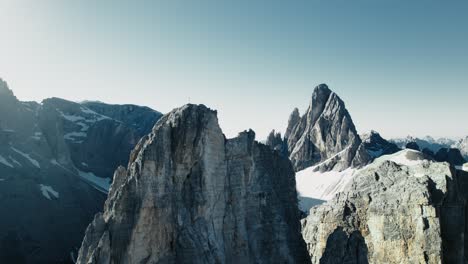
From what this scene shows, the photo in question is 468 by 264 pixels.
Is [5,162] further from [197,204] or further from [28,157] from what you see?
[197,204]

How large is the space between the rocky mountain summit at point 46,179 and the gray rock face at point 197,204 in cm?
7235

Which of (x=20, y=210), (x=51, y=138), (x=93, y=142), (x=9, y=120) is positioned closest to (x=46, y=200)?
(x=20, y=210)

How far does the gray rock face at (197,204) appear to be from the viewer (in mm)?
29781

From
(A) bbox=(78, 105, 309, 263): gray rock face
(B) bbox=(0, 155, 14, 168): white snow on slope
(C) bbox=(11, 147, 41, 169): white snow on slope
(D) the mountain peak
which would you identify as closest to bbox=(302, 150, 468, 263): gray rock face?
(A) bbox=(78, 105, 309, 263): gray rock face

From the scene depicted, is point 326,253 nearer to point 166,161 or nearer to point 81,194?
point 166,161

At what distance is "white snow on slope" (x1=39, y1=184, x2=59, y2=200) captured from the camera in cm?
11924

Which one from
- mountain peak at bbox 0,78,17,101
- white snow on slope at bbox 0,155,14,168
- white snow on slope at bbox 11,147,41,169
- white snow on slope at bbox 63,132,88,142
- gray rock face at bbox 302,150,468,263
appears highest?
mountain peak at bbox 0,78,17,101

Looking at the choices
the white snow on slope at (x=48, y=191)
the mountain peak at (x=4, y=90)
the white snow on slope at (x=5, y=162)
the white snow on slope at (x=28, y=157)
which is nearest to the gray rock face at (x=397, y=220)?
the white snow on slope at (x=48, y=191)

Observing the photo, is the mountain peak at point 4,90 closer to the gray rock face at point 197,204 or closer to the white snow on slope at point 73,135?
the white snow on slope at point 73,135

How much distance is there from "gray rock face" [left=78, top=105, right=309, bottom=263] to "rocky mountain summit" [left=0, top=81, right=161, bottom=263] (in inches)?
2848

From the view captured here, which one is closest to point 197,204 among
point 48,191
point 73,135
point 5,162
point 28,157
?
point 48,191

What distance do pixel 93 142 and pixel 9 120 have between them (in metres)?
51.7

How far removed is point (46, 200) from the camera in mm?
116750

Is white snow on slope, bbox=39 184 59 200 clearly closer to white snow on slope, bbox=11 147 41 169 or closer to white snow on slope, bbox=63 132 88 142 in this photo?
white snow on slope, bbox=11 147 41 169
